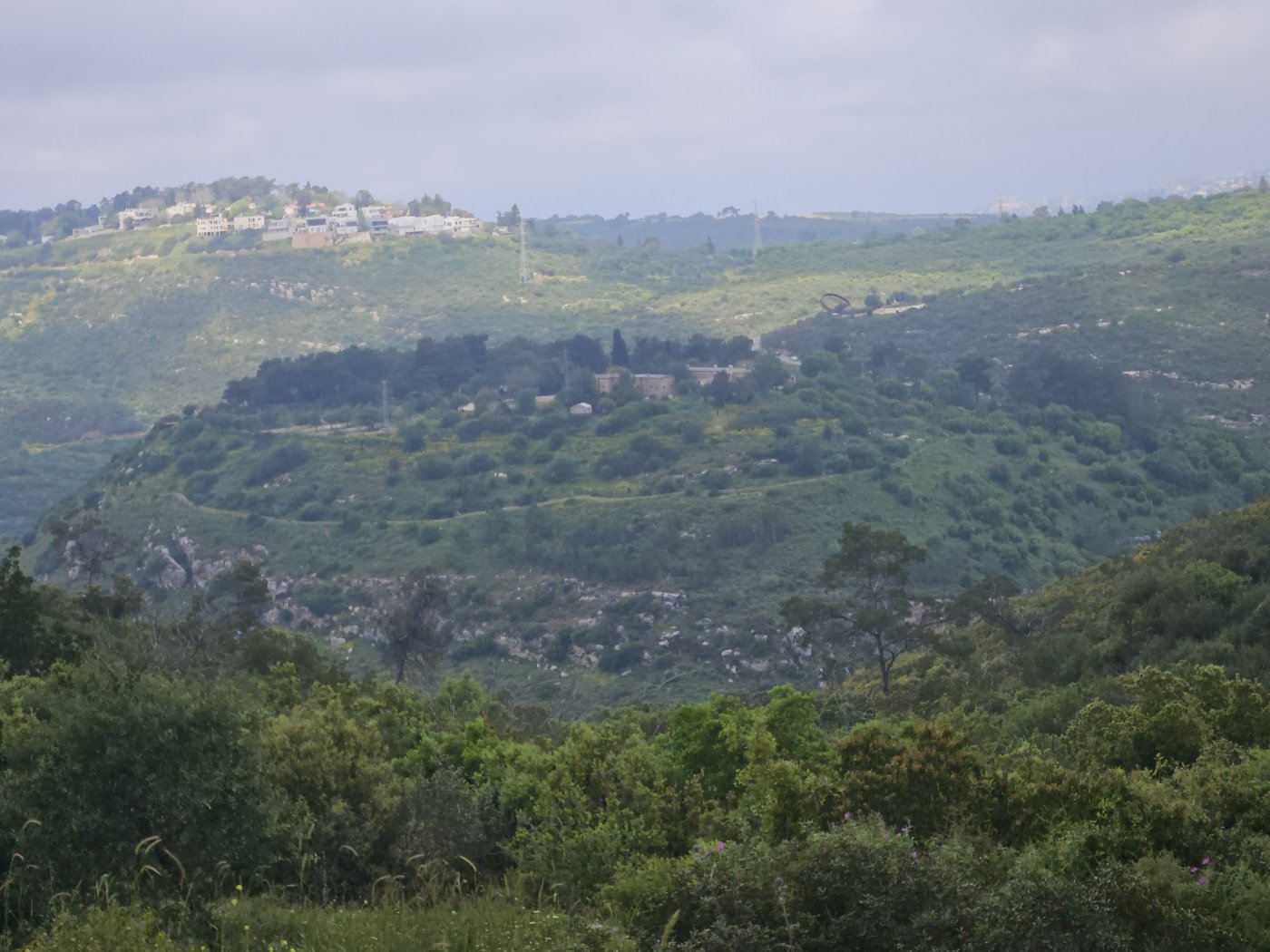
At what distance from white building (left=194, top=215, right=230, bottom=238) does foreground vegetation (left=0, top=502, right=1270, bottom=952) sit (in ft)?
310

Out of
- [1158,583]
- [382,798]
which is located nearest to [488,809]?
[382,798]

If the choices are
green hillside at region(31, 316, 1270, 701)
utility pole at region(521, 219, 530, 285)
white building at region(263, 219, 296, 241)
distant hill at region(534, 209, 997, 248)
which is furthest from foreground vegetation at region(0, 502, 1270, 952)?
distant hill at region(534, 209, 997, 248)

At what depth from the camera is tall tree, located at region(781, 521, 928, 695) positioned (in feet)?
82.9

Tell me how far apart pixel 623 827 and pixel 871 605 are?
785 inches

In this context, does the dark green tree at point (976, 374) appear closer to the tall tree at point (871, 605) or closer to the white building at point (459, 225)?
the tall tree at point (871, 605)

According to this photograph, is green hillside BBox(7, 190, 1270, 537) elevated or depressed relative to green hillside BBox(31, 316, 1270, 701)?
elevated

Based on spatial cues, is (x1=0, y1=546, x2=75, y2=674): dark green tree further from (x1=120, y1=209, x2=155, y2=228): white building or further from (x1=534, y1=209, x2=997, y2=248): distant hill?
(x1=534, y1=209, x2=997, y2=248): distant hill

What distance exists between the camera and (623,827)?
29.3 ft

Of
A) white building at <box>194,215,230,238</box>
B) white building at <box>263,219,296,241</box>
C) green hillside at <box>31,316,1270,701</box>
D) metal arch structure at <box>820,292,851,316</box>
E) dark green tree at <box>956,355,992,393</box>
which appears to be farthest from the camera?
white building at <box>194,215,230,238</box>

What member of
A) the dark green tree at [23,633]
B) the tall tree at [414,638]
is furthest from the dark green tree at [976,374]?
the dark green tree at [23,633]

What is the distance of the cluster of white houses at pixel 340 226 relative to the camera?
4011 inches

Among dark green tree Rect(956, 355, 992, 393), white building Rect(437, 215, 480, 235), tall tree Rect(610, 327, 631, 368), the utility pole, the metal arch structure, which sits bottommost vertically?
dark green tree Rect(956, 355, 992, 393)

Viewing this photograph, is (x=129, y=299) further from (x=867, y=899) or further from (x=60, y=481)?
(x=867, y=899)

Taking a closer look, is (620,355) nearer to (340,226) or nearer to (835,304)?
(835,304)
